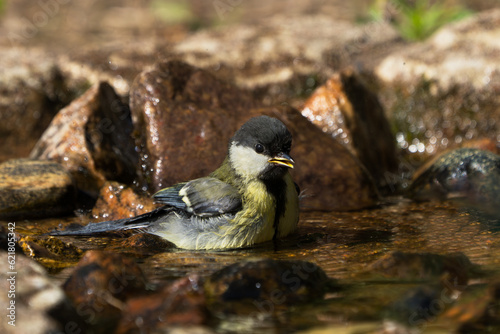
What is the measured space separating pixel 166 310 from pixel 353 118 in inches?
166

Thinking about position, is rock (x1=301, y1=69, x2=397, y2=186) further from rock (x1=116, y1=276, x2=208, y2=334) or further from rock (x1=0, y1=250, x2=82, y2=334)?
rock (x1=0, y1=250, x2=82, y2=334)

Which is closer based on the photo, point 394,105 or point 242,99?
point 242,99

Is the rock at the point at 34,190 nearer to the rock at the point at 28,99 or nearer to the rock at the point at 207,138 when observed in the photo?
the rock at the point at 207,138

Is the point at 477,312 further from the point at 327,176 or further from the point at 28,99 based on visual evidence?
the point at 28,99

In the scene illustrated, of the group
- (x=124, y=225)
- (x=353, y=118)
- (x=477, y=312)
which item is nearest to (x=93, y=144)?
(x=124, y=225)

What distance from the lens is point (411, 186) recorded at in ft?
21.2

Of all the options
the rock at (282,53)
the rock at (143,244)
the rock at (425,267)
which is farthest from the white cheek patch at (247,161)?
the rock at (282,53)

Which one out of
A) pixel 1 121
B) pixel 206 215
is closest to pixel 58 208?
pixel 206 215

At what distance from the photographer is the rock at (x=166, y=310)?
9.66 ft

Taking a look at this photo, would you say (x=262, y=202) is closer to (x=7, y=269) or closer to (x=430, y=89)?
(x=7, y=269)

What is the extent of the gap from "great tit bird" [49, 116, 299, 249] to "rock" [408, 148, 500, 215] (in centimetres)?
193

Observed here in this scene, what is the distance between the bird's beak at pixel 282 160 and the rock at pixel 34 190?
2.30 metres

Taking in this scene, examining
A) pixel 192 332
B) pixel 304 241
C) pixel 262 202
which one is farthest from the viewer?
pixel 304 241

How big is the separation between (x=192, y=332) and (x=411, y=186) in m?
4.24
